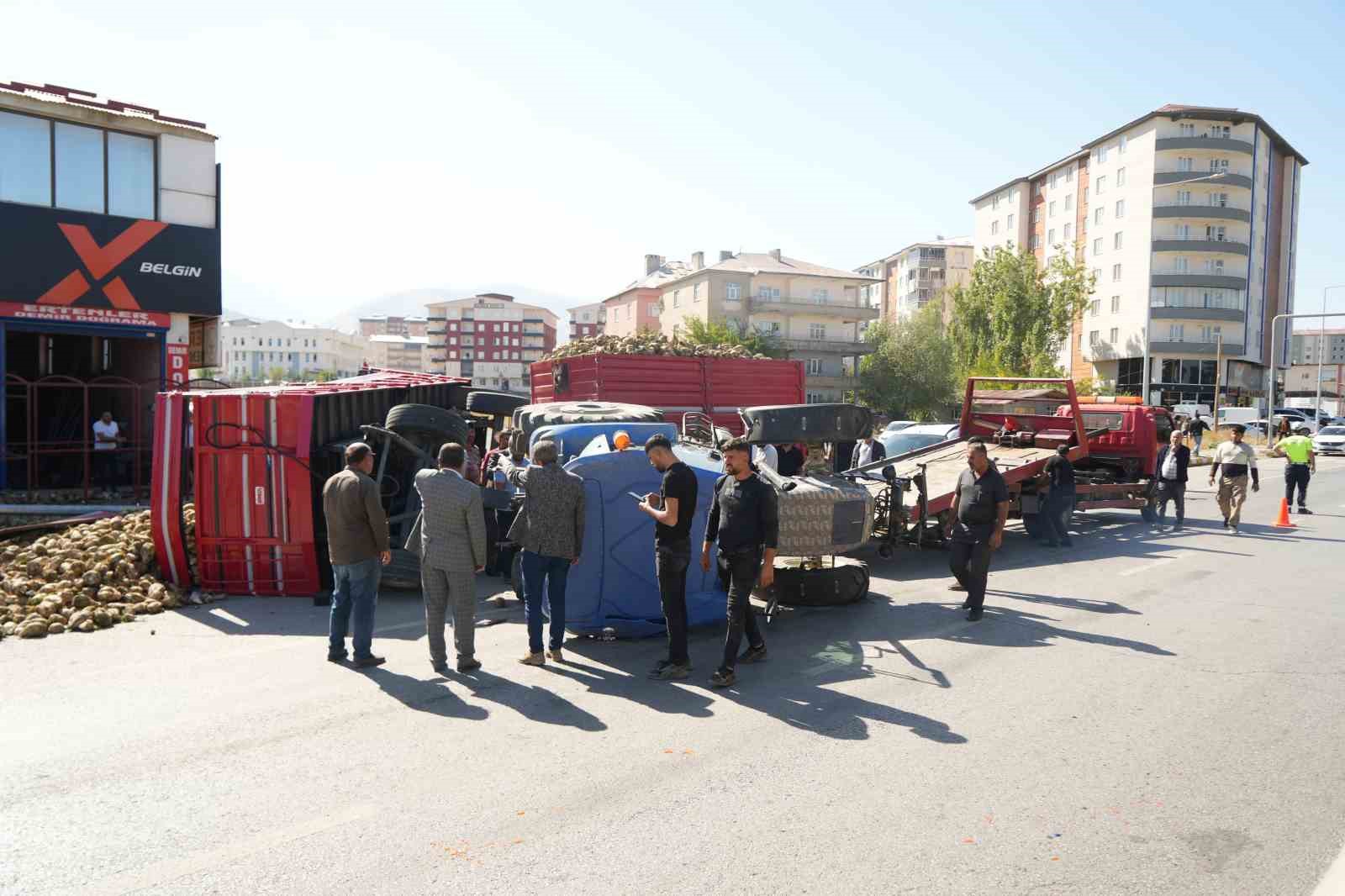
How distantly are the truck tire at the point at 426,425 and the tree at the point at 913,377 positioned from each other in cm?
5449

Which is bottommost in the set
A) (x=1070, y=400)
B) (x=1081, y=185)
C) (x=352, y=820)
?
(x=352, y=820)

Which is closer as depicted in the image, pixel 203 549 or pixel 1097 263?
pixel 203 549

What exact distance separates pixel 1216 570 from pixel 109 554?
12203 millimetres

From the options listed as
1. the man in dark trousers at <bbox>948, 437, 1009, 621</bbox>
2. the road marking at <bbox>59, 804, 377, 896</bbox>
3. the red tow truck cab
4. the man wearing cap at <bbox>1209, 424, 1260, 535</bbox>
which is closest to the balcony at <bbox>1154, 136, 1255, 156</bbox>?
the red tow truck cab

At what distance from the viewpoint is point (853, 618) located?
27.9 ft

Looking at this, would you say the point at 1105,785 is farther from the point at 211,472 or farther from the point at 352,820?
the point at 211,472

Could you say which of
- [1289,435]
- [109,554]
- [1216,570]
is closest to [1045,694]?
[1216,570]

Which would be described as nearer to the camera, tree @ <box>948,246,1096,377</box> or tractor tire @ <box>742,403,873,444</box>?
tractor tire @ <box>742,403,873,444</box>

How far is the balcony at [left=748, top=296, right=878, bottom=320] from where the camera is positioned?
6969 centimetres

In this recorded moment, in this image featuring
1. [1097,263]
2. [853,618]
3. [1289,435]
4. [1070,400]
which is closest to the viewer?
[853,618]

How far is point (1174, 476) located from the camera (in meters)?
15.0

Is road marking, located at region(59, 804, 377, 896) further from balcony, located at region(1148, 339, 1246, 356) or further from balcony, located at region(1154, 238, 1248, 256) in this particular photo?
balcony, located at region(1154, 238, 1248, 256)

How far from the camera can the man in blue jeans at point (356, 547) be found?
23.1 feet

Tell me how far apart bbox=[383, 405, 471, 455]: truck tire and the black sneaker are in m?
4.79
